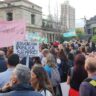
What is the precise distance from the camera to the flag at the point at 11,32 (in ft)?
35.4

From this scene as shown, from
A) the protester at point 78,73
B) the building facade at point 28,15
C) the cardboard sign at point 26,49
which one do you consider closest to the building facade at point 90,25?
the building facade at point 28,15

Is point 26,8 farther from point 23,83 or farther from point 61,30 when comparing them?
point 23,83

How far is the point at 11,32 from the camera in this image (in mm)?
11406

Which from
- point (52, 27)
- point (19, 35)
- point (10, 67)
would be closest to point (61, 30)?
point (52, 27)

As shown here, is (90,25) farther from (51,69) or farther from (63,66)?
(51,69)

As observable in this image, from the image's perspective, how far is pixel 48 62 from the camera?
26.7 ft

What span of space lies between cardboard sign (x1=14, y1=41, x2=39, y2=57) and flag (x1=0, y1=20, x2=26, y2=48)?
8.97ft

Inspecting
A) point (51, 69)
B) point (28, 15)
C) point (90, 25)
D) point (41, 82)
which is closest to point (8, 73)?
point (41, 82)

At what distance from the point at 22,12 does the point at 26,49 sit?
54404mm

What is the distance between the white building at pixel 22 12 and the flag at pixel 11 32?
4957 centimetres

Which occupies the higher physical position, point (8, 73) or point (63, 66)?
point (8, 73)

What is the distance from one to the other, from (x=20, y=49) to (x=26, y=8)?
5584 centimetres

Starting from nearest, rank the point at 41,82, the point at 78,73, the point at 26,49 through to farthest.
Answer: the point at 41,82 < the point at 78,73 < the point at 26,49

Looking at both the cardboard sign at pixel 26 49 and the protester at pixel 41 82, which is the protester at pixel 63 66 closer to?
the cardboard sign at pixel 26 49
